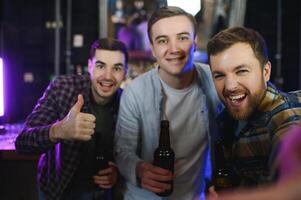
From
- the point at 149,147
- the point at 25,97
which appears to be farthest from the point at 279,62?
the point at 149,147

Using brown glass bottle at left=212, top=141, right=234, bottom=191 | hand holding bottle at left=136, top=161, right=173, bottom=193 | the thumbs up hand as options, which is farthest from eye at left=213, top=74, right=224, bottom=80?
the thumbs up hand

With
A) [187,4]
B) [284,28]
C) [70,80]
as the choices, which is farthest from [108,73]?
[284,28]

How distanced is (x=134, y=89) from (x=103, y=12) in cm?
423

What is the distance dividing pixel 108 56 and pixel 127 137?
0.59 metres

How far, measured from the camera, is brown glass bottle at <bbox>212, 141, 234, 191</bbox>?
5.10ft

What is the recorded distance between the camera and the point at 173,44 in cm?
177

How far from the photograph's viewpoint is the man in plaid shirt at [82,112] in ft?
6.50

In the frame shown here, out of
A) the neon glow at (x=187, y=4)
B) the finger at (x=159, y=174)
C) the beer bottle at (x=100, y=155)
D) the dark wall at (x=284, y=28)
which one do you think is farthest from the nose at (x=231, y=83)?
the dark wall at (x=284, y=28)

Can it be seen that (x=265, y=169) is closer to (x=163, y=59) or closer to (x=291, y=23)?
(x=163, y=59)

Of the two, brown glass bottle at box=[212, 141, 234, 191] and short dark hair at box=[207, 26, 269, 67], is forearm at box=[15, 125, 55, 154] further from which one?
short dark hair at box=[207, 26, 269, 67]

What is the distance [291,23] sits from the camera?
19.2 feet

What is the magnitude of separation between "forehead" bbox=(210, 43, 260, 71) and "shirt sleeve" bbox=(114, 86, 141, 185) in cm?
58

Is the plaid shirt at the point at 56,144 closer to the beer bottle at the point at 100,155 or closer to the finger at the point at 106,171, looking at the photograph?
the beer bottle at the point at 100,155

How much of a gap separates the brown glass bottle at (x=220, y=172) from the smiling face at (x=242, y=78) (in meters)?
0.29
